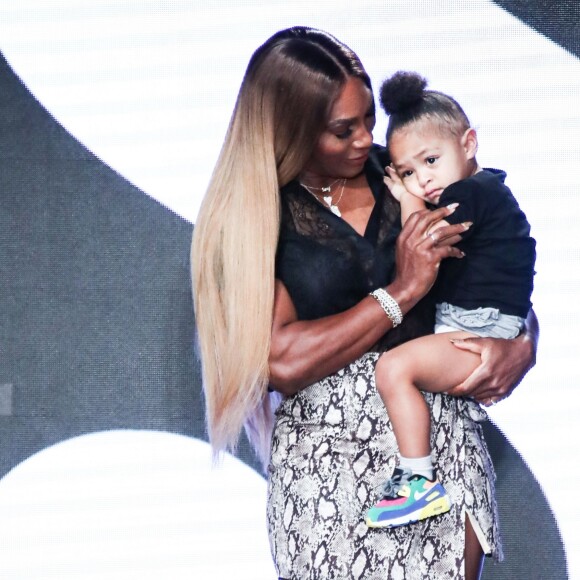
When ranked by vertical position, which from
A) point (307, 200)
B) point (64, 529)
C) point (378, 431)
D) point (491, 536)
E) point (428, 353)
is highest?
point (307, 200)

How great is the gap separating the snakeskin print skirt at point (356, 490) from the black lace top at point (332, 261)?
0.43 feet

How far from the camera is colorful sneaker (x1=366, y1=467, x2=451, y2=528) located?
6.57 ft

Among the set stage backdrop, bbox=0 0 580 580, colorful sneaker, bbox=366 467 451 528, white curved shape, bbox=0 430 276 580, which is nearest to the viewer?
colorful sneaker, bbox=366 467 451 528

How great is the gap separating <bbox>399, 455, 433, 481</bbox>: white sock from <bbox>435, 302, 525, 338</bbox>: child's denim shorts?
31 cm

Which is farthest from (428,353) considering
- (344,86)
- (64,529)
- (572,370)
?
(64,529)

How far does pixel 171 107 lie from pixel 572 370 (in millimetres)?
1385

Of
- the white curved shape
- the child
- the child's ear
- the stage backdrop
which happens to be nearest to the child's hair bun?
the child

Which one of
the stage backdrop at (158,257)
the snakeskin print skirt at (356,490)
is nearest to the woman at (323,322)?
the snakeskin print skirt at (356,490)

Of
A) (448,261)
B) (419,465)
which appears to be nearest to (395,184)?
(448,261)

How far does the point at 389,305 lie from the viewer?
2070 millimetres

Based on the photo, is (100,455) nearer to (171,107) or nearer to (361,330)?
(171,107)

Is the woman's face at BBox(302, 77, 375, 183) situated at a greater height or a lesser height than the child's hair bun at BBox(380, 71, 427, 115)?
lesser

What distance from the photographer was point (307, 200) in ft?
7.25

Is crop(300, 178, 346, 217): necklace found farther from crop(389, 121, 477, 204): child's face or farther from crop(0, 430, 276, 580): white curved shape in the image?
crop(0, 430, 276, 580): white curved shape
